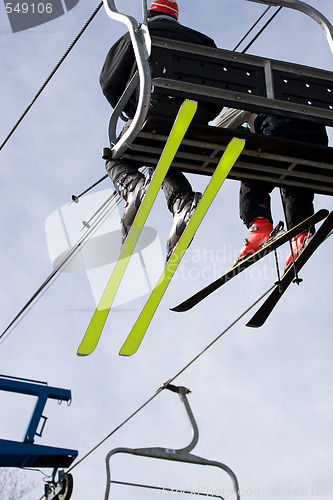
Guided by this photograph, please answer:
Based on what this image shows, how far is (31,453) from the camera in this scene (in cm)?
950

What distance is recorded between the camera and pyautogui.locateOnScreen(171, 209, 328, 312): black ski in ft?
16.0

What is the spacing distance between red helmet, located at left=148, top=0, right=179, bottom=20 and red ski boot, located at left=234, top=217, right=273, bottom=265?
153 cm

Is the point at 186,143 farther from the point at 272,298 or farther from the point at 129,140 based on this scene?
the point at 272,298

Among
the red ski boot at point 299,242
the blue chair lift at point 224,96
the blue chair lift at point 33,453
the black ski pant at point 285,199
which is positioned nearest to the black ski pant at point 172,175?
the blue chair lift at point 224,96

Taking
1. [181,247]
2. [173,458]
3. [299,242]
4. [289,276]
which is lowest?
[173,458]

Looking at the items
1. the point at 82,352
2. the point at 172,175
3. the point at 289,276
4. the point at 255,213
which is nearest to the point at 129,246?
the point at 172,175

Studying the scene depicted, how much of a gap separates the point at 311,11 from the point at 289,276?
1.67m

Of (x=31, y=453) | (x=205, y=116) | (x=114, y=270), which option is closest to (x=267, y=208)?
(x=205, y=116)

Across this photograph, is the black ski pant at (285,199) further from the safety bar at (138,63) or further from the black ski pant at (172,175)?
the safety bar at (138,63)

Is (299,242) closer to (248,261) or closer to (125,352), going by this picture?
(248,261)

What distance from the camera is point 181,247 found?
4992 mm

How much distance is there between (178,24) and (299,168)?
1246 millimetres

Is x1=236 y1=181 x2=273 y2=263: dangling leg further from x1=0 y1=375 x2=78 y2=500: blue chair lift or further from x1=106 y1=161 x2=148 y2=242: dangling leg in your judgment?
x1=0 y1=375 x2=78 y2=500: blue chair lift

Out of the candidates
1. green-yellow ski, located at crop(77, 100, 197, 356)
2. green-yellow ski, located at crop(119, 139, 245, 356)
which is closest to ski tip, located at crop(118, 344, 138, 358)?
green-yellow ski, located at crop(119, 139, 245, 356)
